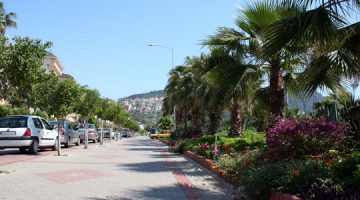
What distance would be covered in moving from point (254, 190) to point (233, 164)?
12.4 ft

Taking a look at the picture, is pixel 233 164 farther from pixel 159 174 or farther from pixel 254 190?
pixel 254 190

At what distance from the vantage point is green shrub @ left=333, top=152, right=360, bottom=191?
5.68 meters

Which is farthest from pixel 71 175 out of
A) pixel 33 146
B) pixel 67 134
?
pixel 67 134

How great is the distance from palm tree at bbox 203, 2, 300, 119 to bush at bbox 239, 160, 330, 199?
5471 millimetres

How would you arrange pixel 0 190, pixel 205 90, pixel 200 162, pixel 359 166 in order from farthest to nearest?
pixel 205 90, pixel 200 162, pixel 0 190, pixel 359 166

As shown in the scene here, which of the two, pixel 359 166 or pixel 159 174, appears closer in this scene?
pixel 359 166

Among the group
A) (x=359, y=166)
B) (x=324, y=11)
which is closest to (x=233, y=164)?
(x=324, y=11)

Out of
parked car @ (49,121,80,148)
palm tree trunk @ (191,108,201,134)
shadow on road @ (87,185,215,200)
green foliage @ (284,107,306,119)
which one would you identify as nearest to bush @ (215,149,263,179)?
shadow on road @ (87,185,215,200)

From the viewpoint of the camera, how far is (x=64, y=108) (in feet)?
67.9

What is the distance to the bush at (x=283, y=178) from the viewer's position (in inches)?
257

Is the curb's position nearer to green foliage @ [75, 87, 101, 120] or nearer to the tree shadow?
the tree shadow

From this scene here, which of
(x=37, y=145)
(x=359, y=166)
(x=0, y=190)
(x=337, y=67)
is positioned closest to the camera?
(x=359, y=166)

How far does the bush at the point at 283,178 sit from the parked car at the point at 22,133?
13.0 metres

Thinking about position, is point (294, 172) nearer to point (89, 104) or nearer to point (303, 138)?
point (303, 138)
